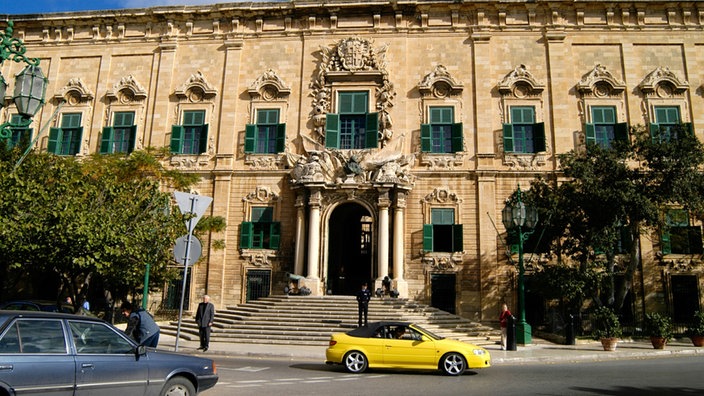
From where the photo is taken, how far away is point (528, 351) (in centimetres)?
1662

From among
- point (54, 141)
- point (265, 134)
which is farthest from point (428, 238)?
point (54, 141)

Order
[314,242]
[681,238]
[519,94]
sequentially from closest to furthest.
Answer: [681,238]
[314,242]
[519,94]

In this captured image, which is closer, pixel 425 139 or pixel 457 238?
pixel 457 238

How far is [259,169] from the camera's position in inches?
999

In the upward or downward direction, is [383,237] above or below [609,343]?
above

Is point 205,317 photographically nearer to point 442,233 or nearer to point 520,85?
point 442,233

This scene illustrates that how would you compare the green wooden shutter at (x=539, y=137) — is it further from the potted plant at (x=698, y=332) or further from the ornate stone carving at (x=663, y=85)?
the potted plant at (x=698, y=332)

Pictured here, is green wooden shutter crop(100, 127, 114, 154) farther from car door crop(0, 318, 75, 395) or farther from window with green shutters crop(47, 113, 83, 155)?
car door crop(0, 318, 75, 395)

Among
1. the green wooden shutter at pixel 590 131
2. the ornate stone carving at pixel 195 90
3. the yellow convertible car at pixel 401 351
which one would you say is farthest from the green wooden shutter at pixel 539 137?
the ornate stone carving at pixel 195 90

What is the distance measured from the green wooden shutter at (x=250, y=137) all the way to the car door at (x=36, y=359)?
1924 centimetres

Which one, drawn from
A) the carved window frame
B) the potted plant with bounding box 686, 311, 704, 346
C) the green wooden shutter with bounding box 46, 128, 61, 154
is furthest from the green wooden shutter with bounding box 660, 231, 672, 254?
the green wooden shutter with bounding box 46, 128, 61, 154

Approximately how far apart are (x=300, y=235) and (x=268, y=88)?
25.7 feet

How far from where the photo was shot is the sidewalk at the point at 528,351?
1491cm

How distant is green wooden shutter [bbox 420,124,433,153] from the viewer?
2473cm
